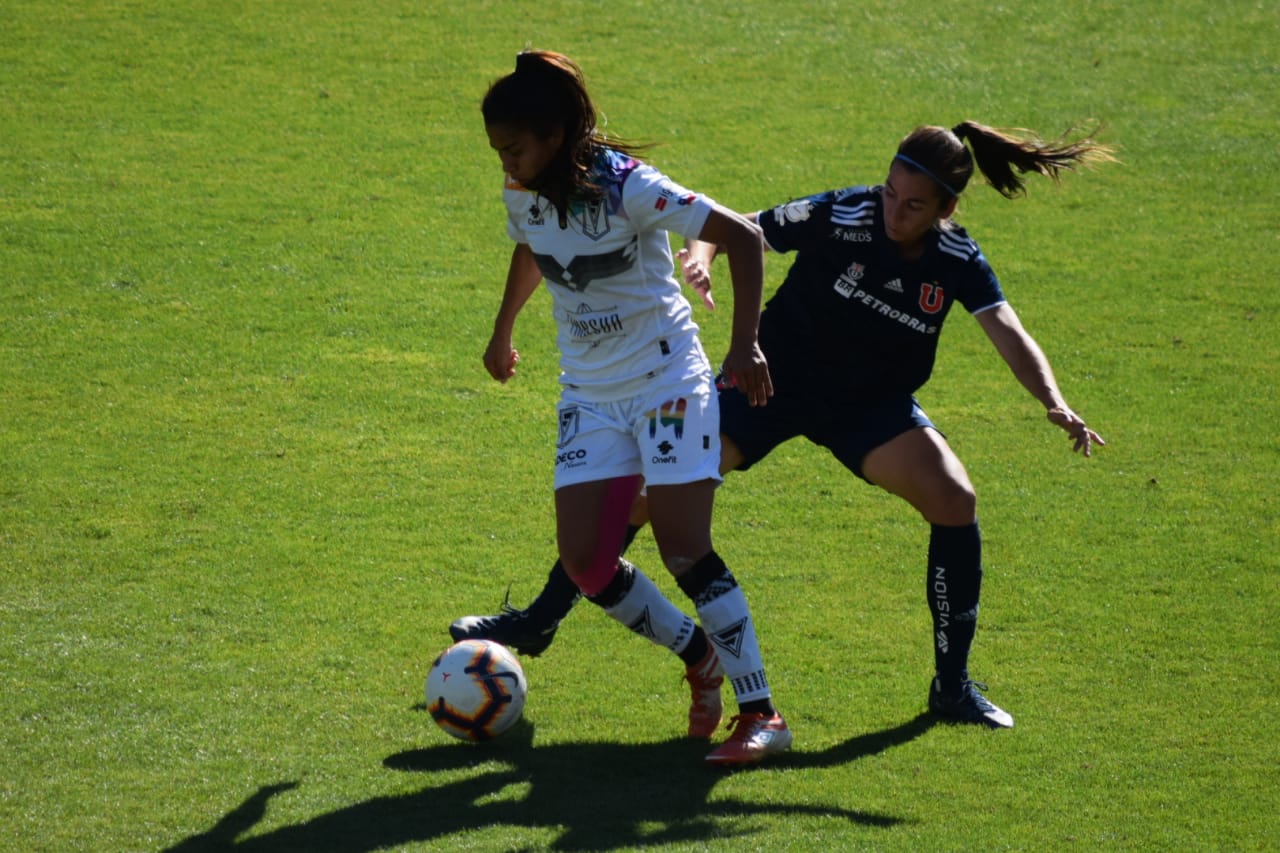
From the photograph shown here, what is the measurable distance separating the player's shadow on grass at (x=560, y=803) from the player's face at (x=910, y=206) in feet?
6.20

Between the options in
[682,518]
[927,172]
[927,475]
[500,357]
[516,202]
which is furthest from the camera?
[500,357]

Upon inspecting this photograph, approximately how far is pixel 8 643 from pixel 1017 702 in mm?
4045

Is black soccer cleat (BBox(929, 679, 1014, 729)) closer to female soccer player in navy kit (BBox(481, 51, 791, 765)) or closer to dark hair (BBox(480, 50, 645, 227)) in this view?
female soccer player in navy kit (BBox(481, 51, 791, 765))

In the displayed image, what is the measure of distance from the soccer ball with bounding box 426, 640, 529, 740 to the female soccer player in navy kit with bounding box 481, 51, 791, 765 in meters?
0.44

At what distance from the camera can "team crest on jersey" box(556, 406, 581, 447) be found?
5355 millimetres

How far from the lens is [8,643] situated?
20.0 ft

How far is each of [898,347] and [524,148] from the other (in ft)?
5.84

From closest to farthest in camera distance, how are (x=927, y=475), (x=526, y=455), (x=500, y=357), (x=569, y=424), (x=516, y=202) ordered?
(x=516, y=202), (x=569, y=424), (x=927, y=475), (x=500, y=357), (x=526, y=455)

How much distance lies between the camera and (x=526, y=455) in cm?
846

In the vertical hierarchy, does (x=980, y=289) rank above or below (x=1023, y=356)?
above

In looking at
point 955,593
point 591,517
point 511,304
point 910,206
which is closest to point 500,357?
point 511,304

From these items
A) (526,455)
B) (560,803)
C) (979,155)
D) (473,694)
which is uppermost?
(979,155)

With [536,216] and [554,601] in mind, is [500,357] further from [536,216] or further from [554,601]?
[554,601]

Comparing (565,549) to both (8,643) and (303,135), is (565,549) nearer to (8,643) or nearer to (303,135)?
(8,643)
